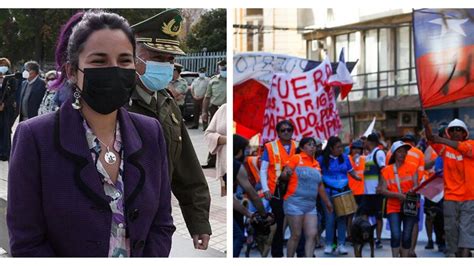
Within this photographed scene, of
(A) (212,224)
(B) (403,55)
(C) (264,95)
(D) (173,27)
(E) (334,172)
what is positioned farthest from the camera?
(B) (403,55)

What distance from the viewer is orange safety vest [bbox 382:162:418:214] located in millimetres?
7178

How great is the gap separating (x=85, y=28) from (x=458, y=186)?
4.90 metres

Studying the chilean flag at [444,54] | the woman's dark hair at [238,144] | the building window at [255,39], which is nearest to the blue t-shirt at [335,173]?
the chilean flag at [444,54]

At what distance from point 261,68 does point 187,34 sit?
3879 millimetres

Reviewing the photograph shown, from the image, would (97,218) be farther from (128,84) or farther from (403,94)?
(403,94)

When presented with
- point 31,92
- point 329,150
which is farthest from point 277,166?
point 31,92

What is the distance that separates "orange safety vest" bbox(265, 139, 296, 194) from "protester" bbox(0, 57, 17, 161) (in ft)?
8.02

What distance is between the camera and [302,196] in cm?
671

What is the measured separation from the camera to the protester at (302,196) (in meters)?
6.73

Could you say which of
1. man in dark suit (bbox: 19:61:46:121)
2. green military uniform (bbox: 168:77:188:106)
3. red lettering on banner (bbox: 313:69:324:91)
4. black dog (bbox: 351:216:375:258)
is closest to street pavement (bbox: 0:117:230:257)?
green military uniform (bbox: 168:77:188:106)

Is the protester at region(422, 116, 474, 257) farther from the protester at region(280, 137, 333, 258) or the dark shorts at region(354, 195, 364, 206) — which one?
the dark shorts at region(354, 195, 364, 206)

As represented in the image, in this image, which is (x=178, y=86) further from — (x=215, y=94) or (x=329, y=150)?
(x=329, y=150)

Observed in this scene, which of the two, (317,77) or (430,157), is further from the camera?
(430,157)

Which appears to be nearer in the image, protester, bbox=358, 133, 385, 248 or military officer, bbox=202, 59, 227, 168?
military officer, bbox=202, 59, 227, 168
